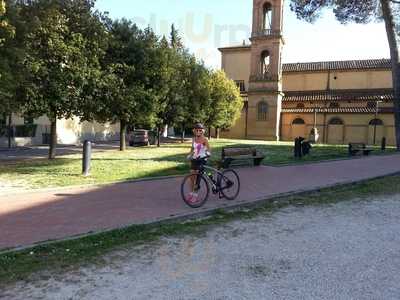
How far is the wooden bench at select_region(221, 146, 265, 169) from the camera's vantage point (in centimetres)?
1474

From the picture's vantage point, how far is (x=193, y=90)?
36.0m

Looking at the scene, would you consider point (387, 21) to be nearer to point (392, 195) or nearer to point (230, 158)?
point (230, 158)

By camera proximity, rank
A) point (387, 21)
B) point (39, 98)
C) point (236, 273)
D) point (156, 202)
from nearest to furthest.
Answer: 1. point (236, 273)
2. point (156, 202)
3. point (39, 98)
4. point (387, 21)

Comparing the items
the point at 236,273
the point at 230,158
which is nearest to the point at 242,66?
the point at 230,158

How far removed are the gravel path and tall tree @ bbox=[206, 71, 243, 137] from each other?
34207mm

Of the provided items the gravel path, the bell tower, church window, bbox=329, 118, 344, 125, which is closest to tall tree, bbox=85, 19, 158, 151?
the gravel path

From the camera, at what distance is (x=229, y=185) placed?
30.7 ft

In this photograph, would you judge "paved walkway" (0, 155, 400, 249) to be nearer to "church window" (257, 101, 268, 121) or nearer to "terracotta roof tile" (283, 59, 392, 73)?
"church window" (257, 101, 268, 121)

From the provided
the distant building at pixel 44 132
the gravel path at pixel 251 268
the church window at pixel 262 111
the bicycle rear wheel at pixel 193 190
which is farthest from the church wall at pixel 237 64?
the gravel path at pixel 251 268

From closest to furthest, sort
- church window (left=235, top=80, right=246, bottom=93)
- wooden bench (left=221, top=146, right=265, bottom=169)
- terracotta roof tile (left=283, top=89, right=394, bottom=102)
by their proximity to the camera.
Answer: wooden bench (left=221, top=146, right=265, bottom=169) < terracotta roof tile (left=283, top=89, right=394, bottom=102) < church window (left=235, top=80, right=246, bottom=93)

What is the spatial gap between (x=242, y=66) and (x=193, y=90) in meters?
32.8

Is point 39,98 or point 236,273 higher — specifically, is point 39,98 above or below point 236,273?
above

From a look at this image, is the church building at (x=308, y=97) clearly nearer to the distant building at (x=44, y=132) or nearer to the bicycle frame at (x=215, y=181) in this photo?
the distant building at (x=44, y=132)

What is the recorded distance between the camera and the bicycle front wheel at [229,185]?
30.2 ft
